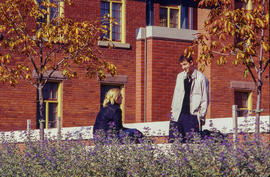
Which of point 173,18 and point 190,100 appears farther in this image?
point 173,18

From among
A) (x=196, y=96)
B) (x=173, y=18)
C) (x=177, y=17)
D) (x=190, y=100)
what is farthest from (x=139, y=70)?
(x=196, y=96)

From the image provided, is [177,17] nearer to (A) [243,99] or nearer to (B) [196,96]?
(A) [243,99]

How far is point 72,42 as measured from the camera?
50.9 ft

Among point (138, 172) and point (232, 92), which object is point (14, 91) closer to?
point (232, 92)

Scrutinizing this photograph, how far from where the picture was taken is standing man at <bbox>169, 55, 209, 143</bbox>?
38.0 feet

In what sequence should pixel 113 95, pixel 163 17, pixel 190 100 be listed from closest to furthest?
1. pixel 190 100
2. pixel 113 95
3. pixel 163 17

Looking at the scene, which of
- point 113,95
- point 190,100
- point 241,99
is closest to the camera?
point 190,100

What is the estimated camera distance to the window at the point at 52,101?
2202 cm

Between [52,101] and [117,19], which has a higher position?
[117,19]

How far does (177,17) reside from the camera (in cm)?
2422

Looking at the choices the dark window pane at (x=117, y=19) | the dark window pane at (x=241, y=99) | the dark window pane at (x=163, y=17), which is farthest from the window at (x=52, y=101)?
the dark window pane at (x=241, y=99)

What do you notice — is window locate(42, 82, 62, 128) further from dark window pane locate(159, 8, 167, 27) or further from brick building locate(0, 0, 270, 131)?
dark window pane locate(159, 8, 167, 27)

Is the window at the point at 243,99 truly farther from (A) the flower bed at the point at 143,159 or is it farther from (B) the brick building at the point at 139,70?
(A) the flower bed at the point at 143,159

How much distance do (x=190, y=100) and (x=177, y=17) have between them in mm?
12721
